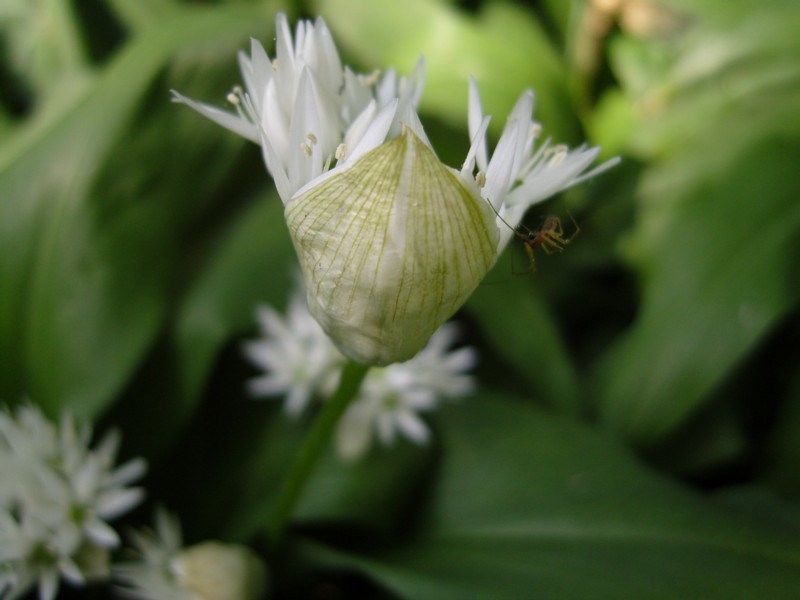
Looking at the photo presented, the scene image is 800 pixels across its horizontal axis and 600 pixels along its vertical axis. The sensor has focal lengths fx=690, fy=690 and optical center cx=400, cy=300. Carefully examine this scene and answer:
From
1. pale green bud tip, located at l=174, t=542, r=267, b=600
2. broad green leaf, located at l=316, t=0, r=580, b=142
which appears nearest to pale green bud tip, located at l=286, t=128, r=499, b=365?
pale green bud tip, located at l=174, t=542, r=267, b=600

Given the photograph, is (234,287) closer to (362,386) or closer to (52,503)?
(362,386)

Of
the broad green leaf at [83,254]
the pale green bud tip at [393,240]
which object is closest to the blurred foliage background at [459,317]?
the broad green leaf at [83,254]

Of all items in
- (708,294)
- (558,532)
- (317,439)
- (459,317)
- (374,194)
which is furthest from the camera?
(459,317)

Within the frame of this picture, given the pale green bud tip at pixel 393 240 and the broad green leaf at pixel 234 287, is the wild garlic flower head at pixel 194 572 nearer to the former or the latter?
the broad green leaf at pixel 234 287

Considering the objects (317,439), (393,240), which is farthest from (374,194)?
(317,439)

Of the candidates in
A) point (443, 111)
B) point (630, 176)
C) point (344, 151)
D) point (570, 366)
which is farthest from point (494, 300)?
point (344, 151)

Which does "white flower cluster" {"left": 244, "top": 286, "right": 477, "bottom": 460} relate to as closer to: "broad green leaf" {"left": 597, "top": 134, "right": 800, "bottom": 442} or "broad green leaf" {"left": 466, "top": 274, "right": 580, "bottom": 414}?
"broad green leaf" {"left": 466, "top": 274, "right": 580, "bottom": 414}
